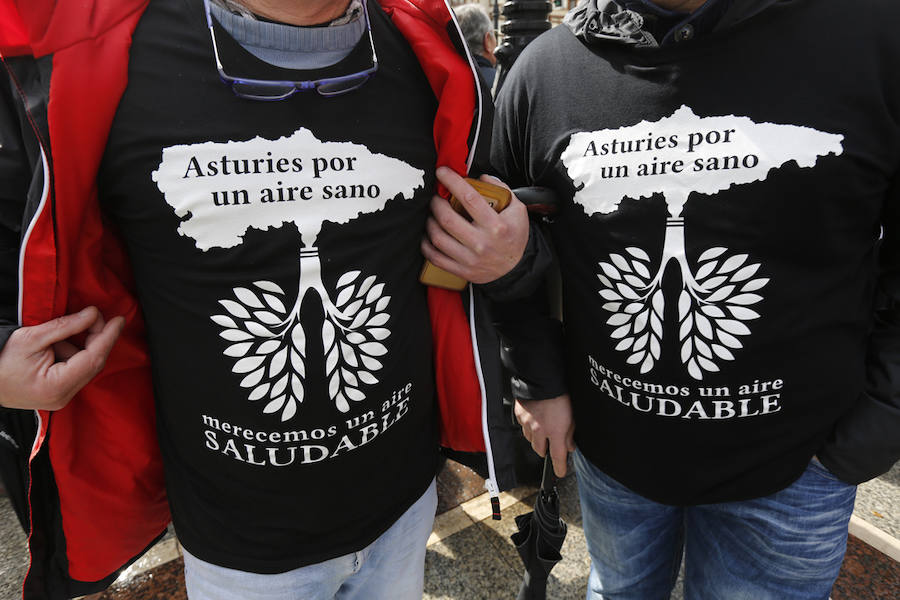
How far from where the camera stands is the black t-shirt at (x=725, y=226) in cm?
120

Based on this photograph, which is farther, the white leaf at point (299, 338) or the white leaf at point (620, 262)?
the white leaf at point (620, 262)

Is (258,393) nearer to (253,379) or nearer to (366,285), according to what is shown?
(253,379)

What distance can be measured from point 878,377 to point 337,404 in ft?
4.27

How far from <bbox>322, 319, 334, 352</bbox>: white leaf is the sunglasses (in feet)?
1.52

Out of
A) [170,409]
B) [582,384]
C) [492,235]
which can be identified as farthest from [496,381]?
[170,409]

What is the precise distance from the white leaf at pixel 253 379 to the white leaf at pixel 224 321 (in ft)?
0.35

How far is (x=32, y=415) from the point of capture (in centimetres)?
125

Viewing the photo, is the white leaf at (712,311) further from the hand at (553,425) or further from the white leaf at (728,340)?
the hand at (553,425)

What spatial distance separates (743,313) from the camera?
129 cm

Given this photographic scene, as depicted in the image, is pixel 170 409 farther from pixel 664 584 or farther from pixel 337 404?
pixel 664 584

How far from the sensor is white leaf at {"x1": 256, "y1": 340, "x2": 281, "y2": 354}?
3.78ft

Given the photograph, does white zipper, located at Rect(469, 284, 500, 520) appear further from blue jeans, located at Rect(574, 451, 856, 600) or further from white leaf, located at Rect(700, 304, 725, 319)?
white leaf, located at Rect(700, 304, 725, 319)

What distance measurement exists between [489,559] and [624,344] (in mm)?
1689

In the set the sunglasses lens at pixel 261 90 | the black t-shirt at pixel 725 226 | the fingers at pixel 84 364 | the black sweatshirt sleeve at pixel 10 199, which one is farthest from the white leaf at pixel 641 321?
the black sweatshirt sleeve at pixel 10 199
